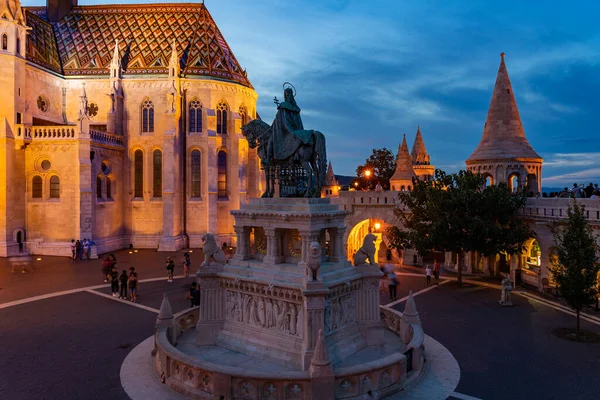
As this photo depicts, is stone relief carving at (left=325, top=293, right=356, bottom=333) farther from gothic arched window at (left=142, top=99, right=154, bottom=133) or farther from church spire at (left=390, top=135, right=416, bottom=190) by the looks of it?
gothic arched window at (left=142, top=99, right=154, bottom=133)

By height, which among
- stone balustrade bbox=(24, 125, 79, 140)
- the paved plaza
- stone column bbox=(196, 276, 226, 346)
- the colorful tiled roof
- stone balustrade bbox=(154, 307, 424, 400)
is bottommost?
the paved plaza

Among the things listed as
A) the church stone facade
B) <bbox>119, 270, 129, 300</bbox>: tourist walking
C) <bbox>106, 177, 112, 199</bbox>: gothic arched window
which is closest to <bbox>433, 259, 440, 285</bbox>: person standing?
<bbox>119, 270, 129, 300</bbox>: tourist walking

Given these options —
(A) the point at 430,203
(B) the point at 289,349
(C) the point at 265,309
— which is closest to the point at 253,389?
(B) the point at 289,349

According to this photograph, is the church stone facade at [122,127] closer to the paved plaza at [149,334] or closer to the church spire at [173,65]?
the church spire at [173,65]

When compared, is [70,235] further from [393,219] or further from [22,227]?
[393,219]

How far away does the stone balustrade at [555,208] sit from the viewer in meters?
16.6

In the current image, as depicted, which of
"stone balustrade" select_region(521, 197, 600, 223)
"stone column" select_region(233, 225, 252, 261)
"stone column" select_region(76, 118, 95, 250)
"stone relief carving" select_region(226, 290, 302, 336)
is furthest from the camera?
"stone column" select_region(76, 118, 95, 250)

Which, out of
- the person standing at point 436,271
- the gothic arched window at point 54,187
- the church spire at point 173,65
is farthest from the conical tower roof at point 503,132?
the gothic arched window at point 54,187

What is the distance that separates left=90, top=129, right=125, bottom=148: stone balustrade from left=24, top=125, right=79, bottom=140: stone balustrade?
128 cm

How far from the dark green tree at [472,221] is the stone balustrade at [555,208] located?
0.50 meters

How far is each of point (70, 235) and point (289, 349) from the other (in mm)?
24922

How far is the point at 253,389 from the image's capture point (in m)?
7.95

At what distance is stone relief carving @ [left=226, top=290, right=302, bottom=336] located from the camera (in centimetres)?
934

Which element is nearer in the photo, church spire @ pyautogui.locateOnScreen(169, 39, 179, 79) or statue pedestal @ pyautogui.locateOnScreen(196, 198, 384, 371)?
statue pedestal @ pyautogui.locateOnScreen(196, 198, 384, 371)
